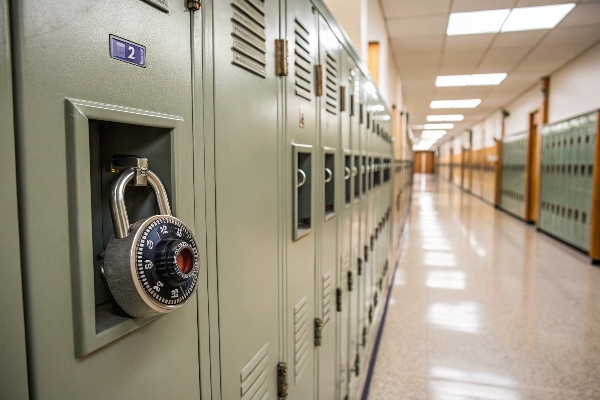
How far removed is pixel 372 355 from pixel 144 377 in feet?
9.57

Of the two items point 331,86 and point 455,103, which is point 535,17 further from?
point 455,103

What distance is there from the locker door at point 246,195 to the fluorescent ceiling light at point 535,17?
5633 mm

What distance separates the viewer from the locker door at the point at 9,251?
412mm

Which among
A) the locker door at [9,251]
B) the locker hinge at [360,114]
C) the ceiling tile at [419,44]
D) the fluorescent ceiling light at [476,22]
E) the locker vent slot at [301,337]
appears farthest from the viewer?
the ceiling tile at [419,44]

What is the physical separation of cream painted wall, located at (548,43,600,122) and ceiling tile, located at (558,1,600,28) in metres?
1.25

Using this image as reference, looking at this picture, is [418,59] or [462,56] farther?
[418,59]

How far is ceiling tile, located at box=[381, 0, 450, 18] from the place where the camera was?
5306 millimetres

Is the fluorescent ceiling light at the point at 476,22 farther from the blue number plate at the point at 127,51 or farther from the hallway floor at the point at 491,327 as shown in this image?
the blue number plate at the point at 127,51

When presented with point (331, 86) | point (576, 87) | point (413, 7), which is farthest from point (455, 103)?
point (331, 86)

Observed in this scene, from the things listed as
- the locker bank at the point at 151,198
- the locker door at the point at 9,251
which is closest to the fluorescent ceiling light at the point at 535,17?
the locker bank at the point at 151,198

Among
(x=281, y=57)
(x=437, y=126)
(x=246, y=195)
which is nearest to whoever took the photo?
(x=246, y=195)

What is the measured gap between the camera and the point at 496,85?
10.1 metres

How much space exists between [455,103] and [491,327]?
418 inches

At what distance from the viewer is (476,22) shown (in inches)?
233
